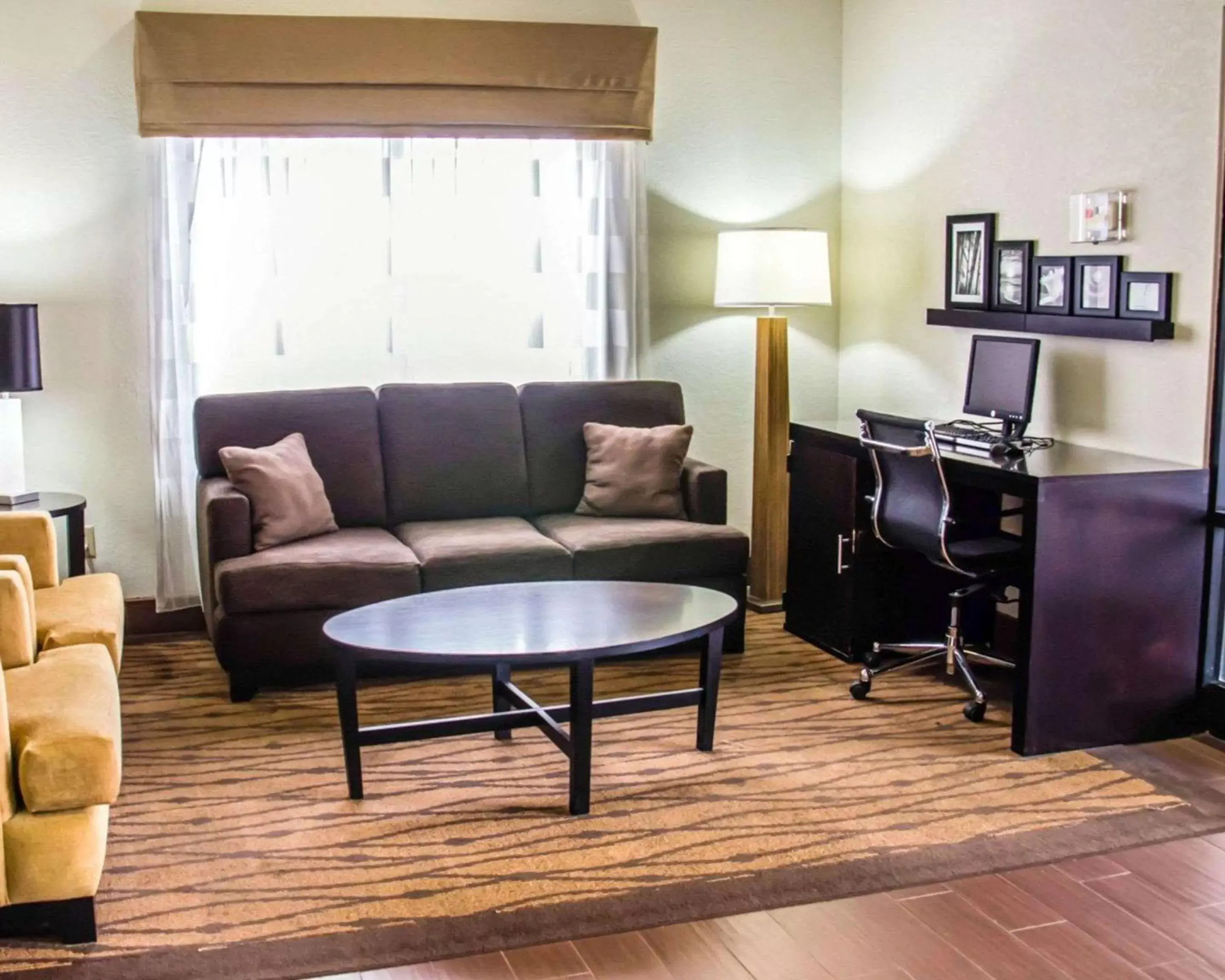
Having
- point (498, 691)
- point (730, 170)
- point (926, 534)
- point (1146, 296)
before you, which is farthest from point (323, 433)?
point (1146, 296)

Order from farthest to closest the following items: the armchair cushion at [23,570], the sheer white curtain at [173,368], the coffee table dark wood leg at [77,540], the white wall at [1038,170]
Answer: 1. the sheer white curtain at [173,368]
2. the coffee table dark wood leg at [77,540]
3. the white wall at [1038,170]
4. the armchair cushion at [23,570]

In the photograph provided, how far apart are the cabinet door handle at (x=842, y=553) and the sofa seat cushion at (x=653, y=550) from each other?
324mm

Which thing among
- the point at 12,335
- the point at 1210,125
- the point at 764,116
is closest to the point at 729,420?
the point at 764,116

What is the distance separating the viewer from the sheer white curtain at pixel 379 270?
5.22m

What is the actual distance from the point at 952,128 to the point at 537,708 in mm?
2758

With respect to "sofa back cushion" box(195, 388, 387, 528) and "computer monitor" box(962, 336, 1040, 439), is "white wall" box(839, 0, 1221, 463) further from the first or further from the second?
"sofa back cushion" box(195, 388, 387, 528)

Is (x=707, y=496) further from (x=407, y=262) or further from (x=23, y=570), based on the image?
(x=23, y=570)

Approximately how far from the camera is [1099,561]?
3.96 meters

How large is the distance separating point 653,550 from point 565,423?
80 cm

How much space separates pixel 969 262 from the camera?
16.6ft

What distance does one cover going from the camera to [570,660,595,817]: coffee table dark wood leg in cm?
353

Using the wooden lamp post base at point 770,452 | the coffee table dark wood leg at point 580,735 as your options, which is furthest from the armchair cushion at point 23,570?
the wooden lamp post base at point 770,452

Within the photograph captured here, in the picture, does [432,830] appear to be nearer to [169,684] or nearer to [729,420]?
[169,684]

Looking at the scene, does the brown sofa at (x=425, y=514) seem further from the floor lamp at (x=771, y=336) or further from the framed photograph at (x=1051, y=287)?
the framed photograph at (x=1051, y=287)
